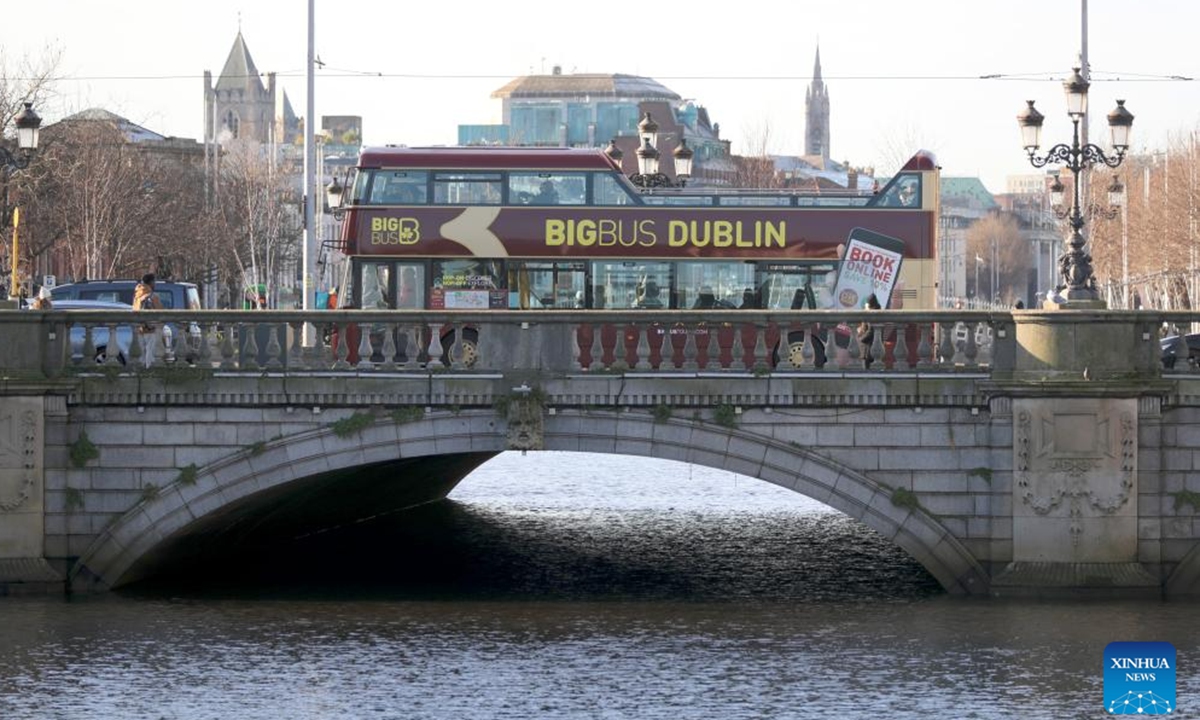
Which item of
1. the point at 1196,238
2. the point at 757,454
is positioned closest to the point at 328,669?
the point at 757,454

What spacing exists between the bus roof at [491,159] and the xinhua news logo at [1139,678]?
15.3 metres

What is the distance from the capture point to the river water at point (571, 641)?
23734 mm

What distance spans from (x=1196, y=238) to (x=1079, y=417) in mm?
49816

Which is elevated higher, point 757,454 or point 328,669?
point 757,454

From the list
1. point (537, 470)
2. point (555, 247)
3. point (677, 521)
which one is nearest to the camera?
point (555, 247)

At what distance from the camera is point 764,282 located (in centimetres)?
3862

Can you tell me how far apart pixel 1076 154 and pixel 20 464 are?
50.9 ft

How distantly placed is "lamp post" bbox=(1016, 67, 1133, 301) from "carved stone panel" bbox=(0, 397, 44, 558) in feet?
41.9

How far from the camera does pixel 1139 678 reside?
2388cm

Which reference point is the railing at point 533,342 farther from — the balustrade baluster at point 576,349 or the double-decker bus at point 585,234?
the double-decker bus at point 585,234

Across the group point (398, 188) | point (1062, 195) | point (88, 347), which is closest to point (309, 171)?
point (398, 188)

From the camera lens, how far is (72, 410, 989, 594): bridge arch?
92.0 ft

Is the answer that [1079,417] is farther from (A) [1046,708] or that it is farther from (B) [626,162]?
(B) [626,162]

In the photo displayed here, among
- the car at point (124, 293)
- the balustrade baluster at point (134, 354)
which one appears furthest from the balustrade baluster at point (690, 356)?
the car at point (124, 293)
